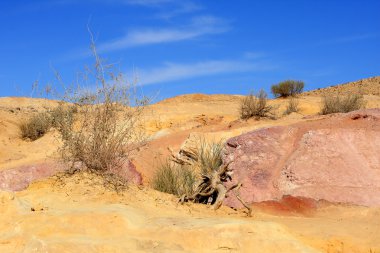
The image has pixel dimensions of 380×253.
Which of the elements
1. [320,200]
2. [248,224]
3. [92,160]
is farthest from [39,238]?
[320,200]

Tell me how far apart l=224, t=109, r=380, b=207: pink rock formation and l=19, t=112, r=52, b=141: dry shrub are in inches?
419

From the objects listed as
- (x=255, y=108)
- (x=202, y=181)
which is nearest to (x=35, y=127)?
(x=255, y=108)

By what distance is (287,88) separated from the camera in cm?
2878

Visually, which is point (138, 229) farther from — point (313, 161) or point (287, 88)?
point (287, 88)

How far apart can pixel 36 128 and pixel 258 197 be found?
1197 cm

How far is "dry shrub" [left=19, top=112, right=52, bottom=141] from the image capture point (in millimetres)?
18094

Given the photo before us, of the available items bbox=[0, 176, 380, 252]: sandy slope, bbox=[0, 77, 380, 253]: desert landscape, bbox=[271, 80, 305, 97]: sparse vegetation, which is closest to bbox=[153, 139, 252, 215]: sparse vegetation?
bbox=[0, 77, 380, 253]: desert landscape

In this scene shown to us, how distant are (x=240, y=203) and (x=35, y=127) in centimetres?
1194

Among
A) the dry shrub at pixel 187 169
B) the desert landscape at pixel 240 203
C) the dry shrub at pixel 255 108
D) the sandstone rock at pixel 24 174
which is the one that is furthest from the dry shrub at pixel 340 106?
the sandstone rock at pixel 24 174

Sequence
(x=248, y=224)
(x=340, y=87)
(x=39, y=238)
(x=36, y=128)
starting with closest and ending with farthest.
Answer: (x=39, y=238) < (x=248, y=224) < (x=36, y=128) < (x=340, y=87)

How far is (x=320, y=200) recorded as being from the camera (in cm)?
745

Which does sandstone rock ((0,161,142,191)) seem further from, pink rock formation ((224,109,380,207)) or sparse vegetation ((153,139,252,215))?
pink rock formation ((224,109,380,207))

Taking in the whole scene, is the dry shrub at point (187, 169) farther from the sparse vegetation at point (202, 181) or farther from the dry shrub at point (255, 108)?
the dry shrub at point (255, 108)

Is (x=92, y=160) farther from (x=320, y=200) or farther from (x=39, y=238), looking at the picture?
(x=320, y=200)
